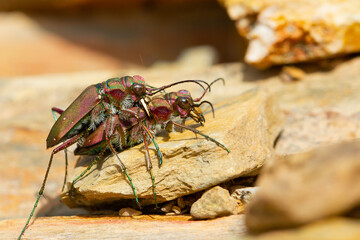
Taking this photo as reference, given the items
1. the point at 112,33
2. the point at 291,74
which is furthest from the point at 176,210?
the point at 112,33

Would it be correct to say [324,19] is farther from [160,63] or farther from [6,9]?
[6,9]

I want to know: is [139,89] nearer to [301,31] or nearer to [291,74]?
[291,74]

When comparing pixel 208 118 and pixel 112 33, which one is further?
pixel 112 33

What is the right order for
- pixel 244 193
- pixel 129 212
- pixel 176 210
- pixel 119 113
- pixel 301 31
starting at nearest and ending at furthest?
pixel 244 193
pixel 176 210
pixel 129 212
pixel 119 113
pixel 301 31

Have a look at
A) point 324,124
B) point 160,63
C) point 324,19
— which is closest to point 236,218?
point 324,124

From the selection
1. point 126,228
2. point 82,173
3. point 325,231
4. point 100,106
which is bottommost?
point 325,231

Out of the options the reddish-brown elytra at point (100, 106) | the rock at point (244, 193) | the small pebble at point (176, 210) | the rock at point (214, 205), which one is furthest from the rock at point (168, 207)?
the reddish-brown elytra at point (100, 106)

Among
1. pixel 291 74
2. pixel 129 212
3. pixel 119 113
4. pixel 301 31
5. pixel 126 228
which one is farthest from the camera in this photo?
pixel 291 74
